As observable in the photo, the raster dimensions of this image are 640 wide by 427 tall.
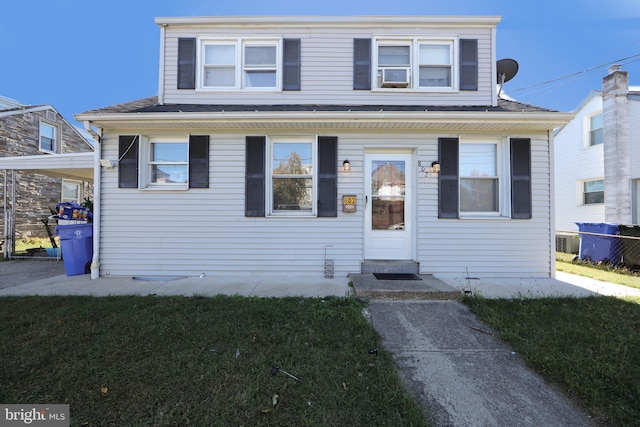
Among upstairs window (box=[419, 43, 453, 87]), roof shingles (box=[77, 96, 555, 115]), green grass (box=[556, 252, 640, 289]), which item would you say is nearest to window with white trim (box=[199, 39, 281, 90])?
roof shingles (box=[77, 96, 555, 115])

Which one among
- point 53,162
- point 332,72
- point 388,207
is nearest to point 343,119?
point 332,72

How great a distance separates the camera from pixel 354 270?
501cm

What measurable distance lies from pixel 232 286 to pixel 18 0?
22987 millimetres

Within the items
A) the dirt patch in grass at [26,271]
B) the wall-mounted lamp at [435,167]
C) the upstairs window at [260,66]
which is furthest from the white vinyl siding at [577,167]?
the dirt patch in grass at [26,271]

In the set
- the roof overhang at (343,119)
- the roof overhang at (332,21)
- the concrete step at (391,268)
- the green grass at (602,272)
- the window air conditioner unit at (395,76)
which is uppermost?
the roof overhang at (332,21)

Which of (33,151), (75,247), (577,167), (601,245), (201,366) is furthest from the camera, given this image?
(577,167)

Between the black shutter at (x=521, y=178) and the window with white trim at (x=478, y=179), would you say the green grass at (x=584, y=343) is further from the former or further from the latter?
the window with white trim at (x=478, y=179)

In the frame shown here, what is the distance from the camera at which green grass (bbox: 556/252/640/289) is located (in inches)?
194

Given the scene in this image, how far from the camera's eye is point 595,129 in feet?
32.6

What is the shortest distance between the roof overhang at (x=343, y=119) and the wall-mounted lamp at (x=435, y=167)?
646mm

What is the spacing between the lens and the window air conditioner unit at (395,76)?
18.4ft

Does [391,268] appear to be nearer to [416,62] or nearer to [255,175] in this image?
[255,175]

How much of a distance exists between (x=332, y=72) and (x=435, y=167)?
2952 millimetres

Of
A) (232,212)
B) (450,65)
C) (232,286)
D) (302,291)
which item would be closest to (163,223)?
(232,212)
